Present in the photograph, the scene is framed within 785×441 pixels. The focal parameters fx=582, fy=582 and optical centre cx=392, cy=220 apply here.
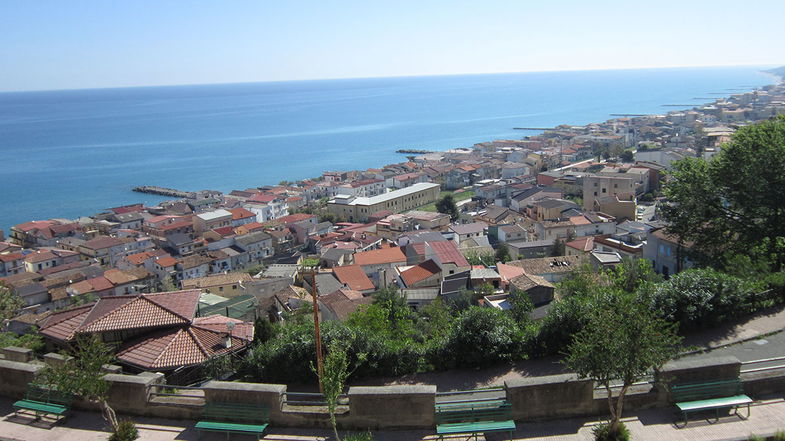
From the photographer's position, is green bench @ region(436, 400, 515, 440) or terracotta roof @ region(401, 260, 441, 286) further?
terracotta roof @ region(401, 260, 441, 286)

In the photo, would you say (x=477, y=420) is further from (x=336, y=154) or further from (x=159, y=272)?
(x=336, y=154)

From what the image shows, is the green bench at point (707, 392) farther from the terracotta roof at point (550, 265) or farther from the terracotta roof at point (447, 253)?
the terracotta roof at point (447, 253)

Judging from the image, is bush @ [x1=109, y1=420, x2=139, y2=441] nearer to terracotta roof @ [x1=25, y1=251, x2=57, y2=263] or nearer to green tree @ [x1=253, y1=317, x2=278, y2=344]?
green tree @ [x1=253, y1=317, x2=278, y2=344]

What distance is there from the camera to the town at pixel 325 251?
8.31m

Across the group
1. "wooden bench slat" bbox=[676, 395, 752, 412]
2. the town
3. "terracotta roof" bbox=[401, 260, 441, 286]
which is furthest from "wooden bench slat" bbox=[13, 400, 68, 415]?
"terracotta roof" bbox=[401, 260, 441, 286]

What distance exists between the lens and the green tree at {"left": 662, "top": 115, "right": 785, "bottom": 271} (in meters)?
11.1

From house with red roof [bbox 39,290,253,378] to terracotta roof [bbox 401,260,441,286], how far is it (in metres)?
14.6

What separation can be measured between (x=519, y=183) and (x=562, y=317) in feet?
143

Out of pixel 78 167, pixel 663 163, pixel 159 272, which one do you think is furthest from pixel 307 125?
pixel 159 272

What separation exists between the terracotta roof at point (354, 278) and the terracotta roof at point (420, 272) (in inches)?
66.3

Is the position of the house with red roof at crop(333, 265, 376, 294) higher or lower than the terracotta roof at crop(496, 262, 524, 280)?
lower

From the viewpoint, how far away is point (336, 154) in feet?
282

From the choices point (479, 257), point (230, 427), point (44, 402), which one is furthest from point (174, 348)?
point (479, 257)

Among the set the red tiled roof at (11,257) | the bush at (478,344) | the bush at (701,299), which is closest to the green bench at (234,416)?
the bush at (478,344)
